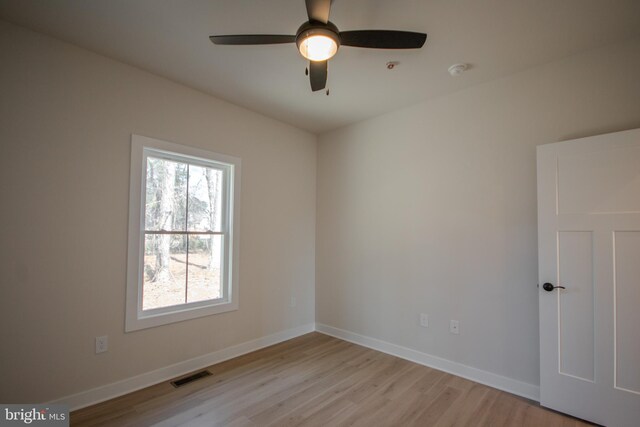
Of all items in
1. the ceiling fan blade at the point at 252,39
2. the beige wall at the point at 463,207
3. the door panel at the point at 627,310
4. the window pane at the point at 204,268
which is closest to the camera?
the ceiling fan blade at the point at 252,39

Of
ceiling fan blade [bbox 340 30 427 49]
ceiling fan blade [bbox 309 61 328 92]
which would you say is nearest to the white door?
ceiling fan blade [bbox 340 30 427 49]

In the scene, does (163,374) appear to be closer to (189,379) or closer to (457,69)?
(189,379)

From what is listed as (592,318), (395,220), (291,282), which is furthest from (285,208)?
(592,318)

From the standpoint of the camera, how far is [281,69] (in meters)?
2.65

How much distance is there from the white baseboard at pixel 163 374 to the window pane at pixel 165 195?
1276 mm

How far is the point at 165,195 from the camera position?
2857 mm

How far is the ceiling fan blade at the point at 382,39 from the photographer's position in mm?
1653

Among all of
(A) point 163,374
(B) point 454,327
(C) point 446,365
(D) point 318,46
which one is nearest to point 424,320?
(B) point 454,327

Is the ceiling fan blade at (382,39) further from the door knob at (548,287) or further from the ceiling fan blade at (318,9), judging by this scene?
the door knob at (548,287)

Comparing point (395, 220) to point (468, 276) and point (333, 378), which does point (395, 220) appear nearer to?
point (468, 276)

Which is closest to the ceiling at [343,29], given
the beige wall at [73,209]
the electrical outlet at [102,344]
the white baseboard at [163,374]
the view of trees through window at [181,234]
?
the beige wall at [73,209]

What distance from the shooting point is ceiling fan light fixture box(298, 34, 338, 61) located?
1644 mm

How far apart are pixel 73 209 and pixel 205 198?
1.11 metres

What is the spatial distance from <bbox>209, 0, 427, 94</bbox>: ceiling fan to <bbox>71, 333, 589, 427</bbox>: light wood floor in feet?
8.02
